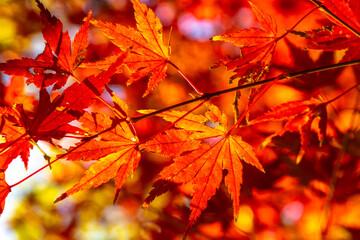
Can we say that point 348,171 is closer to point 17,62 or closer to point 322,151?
point 322,151

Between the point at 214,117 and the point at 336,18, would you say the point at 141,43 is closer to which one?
the point at 214,117

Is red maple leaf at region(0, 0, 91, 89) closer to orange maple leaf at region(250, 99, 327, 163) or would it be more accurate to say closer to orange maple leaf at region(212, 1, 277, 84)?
orange maple leaf at region(212, 1, 277, 84)

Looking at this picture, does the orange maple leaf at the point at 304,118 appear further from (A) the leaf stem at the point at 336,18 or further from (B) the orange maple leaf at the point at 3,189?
(B) the orange maple leaf at the point at 3,189

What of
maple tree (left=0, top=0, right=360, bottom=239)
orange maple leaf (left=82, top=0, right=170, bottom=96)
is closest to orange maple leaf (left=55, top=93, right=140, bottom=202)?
maple tree (left=0, top=0, right=360, bottom=239)

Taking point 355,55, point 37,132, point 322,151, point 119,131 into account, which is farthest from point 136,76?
point 322,151

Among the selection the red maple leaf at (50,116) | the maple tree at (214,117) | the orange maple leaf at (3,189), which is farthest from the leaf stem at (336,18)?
the orange maple leaf at (3,189)
